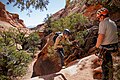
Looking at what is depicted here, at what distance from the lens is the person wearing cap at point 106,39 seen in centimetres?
400

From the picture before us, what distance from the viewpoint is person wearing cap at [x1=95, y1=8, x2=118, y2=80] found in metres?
4.00

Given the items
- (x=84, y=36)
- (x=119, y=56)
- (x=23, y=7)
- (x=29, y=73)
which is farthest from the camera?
(x=29, y=73)

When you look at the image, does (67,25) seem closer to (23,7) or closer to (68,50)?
(68,50)

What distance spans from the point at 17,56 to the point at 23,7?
13.6m

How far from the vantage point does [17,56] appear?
1745cm

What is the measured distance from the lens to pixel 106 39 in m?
4.05

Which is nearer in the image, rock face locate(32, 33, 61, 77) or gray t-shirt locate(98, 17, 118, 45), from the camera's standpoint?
gray t-shirt locate(98, 17, 118, 45)

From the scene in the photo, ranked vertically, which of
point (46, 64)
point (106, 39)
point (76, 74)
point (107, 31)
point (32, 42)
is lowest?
point (46, 64)

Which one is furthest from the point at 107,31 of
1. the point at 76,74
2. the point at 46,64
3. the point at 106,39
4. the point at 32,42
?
the point at 32,42

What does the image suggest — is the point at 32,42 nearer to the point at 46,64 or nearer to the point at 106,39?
the point at 46,64

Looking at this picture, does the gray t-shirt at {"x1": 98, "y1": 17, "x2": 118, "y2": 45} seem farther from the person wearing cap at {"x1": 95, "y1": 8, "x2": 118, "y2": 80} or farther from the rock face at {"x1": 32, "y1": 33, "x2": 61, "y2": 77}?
the rock face at {"x1": 32, "y1": 33, "x2": 61, "y2": 77}

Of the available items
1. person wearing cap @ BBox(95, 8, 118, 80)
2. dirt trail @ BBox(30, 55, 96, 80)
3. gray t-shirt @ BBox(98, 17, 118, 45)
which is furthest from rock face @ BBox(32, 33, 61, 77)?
gray t-shirt @ BBox(98, 17, 118, 45)

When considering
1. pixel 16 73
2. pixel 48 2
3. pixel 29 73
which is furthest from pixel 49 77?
pixel 29 73

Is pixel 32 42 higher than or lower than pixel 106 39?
lower
